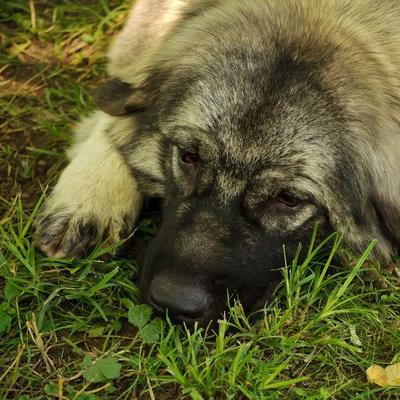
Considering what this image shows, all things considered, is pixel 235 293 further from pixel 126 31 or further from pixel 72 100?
pixel 72 100

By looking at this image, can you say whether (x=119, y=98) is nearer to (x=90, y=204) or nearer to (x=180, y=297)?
(x=90, y=204)

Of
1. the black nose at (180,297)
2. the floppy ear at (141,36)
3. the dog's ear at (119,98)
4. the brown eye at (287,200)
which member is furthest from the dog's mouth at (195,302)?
the floppy ear at (141,36)

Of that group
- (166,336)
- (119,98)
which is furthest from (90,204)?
(166,336)

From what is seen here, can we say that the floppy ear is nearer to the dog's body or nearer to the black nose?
the dog's body

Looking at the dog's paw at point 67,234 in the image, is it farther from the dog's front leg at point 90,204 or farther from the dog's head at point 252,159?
the dog's head at point 252,159

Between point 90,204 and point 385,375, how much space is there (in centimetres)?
133

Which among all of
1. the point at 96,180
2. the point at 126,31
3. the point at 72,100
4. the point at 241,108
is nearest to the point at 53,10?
the point at 72,100

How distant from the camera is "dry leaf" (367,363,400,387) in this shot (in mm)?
2736

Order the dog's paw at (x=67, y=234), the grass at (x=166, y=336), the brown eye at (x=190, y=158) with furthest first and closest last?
the dog's paw at (x=67, y=234) < the brown eye at (x=190, y=158) < the grass at (x=166, y=336)

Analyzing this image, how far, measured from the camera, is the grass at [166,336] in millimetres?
2709

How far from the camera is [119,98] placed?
3303 mm

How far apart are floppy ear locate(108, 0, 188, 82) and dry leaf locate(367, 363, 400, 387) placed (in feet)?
4.63

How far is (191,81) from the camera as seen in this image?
2.91 m

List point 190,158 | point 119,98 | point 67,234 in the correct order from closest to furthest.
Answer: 1. point 190,158
2. point 67,234
3. point 119,98
